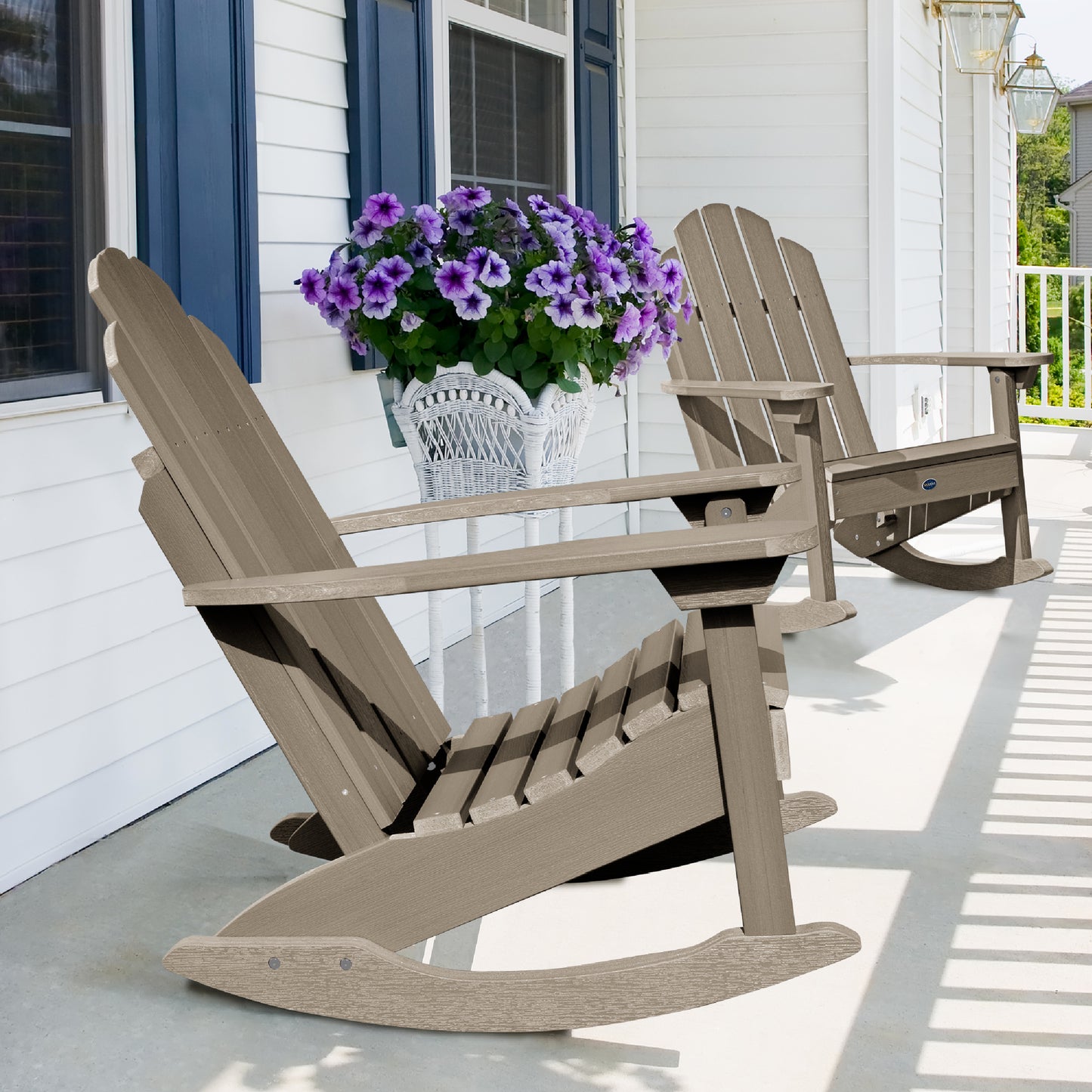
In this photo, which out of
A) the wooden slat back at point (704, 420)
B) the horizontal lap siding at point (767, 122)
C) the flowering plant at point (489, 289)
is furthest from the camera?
the horizontal lap siding at point (767, 122)

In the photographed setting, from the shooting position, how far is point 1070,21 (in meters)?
42.5

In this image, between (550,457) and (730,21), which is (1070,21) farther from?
(550,457)

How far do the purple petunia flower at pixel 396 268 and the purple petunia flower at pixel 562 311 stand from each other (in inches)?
11.2

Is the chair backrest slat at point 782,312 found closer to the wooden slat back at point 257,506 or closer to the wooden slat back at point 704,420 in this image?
the wooden slat back at point 704,420

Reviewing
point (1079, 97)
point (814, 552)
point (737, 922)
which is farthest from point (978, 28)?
point (1079, 97)

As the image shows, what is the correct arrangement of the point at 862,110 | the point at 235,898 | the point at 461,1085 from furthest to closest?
the point at 862,110 < the point at 235,898 < the point at 461,1085

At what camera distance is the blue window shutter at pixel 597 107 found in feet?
14.3

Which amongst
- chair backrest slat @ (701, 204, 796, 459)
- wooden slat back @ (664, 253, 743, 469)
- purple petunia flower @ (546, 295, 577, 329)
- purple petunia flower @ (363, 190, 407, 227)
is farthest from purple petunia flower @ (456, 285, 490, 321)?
chair backrest slat @ (701, 204, 796, 459)

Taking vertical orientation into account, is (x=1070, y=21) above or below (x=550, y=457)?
above

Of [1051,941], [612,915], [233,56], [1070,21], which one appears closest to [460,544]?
[233,56]

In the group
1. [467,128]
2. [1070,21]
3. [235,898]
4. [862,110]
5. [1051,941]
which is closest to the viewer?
[1051,941]

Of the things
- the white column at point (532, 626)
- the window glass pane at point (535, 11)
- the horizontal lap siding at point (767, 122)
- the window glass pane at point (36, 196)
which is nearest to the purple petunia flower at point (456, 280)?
the white column at point (532, 626)

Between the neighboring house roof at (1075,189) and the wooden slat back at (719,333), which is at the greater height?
the neighboring house roof at (1075,189)

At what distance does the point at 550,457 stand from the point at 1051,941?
4.20 ft
